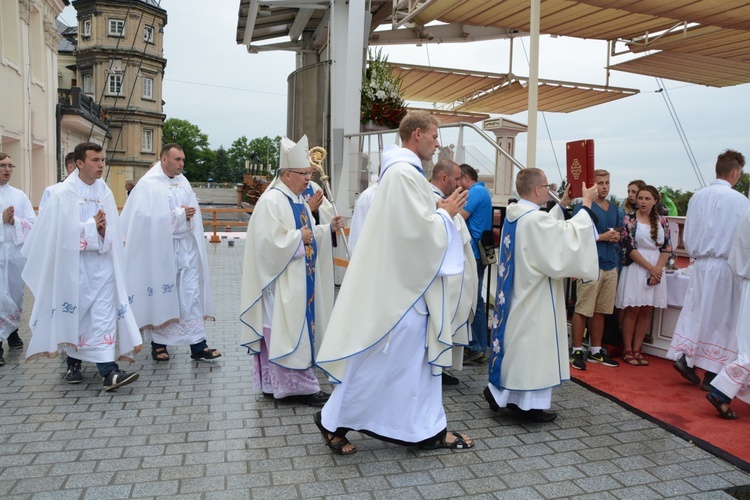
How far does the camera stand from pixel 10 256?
690 cm

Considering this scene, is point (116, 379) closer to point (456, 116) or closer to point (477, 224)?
point (477, 224)

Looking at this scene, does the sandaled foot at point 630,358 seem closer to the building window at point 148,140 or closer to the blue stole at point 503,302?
the blue stole at point 503,302

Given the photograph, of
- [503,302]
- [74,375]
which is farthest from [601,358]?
[74,375]

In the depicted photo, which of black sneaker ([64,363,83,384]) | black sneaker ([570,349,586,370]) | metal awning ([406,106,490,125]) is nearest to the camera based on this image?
black sneaker ([64,363,83,384])

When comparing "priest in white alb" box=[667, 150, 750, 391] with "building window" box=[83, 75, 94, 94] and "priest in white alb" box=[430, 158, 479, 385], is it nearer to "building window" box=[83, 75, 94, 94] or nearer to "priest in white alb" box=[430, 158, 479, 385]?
"priest in white alb" box=[430, 158, 479, 385]

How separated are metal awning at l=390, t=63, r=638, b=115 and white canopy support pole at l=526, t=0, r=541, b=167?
6.58 m

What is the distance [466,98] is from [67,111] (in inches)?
727

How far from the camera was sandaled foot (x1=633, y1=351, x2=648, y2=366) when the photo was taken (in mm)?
6551

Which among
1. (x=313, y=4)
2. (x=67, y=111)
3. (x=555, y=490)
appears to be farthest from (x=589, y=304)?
(x=67, y=111)

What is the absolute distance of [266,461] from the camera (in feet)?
13.4

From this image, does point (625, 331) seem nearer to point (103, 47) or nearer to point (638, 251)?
point (638, 251)

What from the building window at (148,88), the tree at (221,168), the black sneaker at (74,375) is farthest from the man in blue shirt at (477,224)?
the tree at (221,168)

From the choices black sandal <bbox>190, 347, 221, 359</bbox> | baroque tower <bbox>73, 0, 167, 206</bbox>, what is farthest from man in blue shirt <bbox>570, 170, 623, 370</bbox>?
baroque tower <bbox>73, 0, 167, 206</bbox>

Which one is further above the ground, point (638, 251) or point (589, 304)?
point (638, 251)
